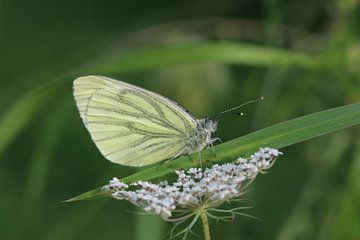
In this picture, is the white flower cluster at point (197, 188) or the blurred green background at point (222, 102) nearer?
the white flower cluster at point (197, 188)

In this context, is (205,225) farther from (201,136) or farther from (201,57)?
(201,57)

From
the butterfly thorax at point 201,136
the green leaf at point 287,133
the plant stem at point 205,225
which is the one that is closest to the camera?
the plant stem at point 205,225

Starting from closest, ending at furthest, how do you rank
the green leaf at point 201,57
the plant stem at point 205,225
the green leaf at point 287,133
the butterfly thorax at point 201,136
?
1. the plant stem at point 205,225
2. the green leaf at point 287,133
3. the butterfly thorax at point 201,136
4. the green leaf at point 201,57

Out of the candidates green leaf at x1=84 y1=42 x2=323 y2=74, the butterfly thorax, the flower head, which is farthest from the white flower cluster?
green leaf at x1=84 y1=42 x2=323 y2=74

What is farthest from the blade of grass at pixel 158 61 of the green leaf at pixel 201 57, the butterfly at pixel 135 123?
the butterfly at pixel 135 123

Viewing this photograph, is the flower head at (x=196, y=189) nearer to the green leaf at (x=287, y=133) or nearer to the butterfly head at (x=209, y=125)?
the green leaf at (x=287, y=133)

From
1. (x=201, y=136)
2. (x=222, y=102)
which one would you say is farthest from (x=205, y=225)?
(x=222, y=102)
